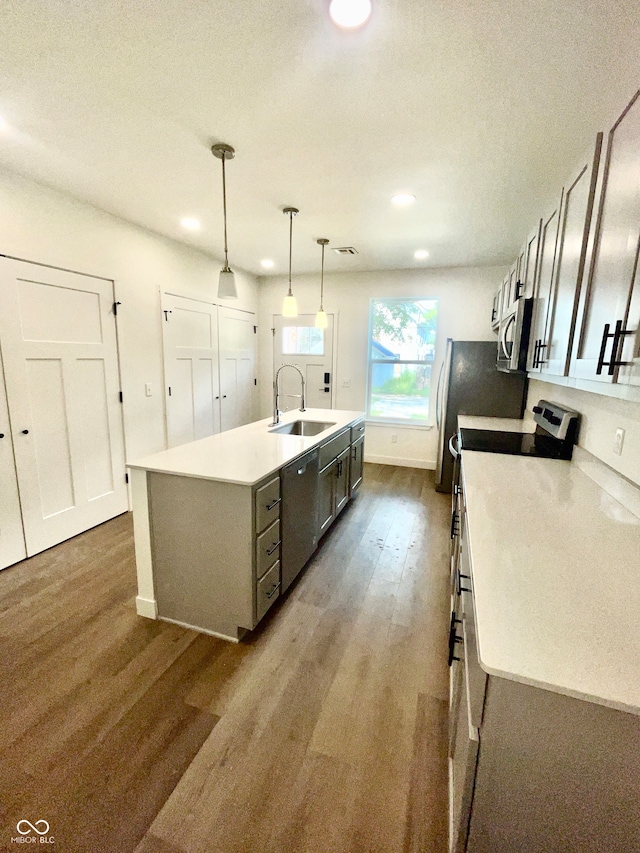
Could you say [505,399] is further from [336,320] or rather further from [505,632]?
[505,632]

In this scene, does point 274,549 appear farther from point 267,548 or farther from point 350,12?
point 350,12

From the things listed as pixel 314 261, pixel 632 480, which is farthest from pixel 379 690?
pixel 314 261

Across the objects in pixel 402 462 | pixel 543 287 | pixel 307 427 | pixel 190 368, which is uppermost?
pixel 543 287

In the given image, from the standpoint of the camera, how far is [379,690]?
1646 millimetres

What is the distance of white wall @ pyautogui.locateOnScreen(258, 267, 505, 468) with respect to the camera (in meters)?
4.45

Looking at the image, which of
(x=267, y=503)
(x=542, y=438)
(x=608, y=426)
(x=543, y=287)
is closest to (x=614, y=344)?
(x=608, y=426)

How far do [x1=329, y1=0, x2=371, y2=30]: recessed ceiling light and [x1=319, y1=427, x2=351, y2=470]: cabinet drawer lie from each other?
204 cm

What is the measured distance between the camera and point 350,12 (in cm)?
117

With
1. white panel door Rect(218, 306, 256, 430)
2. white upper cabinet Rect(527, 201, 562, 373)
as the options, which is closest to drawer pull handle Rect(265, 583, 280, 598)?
white upper cabinet Rect(527, 201, 562, 373)

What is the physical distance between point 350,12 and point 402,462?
4435mm

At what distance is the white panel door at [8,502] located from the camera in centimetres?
240

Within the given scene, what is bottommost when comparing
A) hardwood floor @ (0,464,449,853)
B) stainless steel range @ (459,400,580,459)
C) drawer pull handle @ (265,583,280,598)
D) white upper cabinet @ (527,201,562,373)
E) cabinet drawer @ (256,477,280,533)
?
hardwood floor @ (0,464,449,853)

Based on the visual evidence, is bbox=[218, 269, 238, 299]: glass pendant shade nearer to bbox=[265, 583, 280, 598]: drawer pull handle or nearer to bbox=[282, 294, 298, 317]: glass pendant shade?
bbox=[282, 294, 298, 317]: glass pendant shade

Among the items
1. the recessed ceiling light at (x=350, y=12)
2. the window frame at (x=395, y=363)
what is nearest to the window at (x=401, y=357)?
the window frame at (x=395, y=363)
